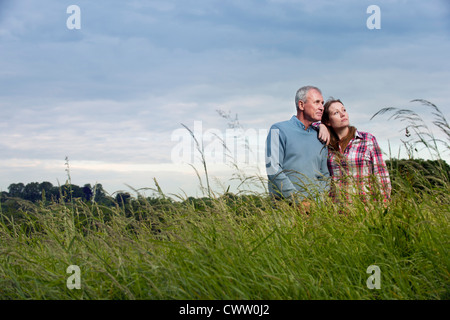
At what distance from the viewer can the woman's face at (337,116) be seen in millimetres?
4852

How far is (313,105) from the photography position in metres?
5.13

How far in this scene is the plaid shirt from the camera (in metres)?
3.82

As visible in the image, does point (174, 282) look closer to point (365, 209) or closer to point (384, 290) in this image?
point (384, 290)

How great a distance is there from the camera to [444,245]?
10.4 ft

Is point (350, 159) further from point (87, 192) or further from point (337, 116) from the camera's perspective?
point (87, 192)

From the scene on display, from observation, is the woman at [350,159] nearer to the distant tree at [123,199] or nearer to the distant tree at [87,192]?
the distant tree at [123,199]

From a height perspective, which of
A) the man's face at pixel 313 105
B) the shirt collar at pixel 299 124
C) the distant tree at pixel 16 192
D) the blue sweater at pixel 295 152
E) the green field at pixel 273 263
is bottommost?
the green field at pixel 273 263

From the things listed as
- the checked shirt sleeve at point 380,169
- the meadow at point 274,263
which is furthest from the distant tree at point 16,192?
the checked shirt sleeve at point 380,169

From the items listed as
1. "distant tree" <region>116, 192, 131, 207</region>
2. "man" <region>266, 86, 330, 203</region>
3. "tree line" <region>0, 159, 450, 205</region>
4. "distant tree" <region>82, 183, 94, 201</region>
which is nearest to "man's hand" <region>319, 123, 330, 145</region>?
"man" <region>266, 86, 330, 203</region>

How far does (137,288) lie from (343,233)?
5.82ft

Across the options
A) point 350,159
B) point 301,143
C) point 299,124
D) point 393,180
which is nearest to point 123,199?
point 301,143

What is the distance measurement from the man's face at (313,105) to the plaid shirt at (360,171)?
1.86 ft
